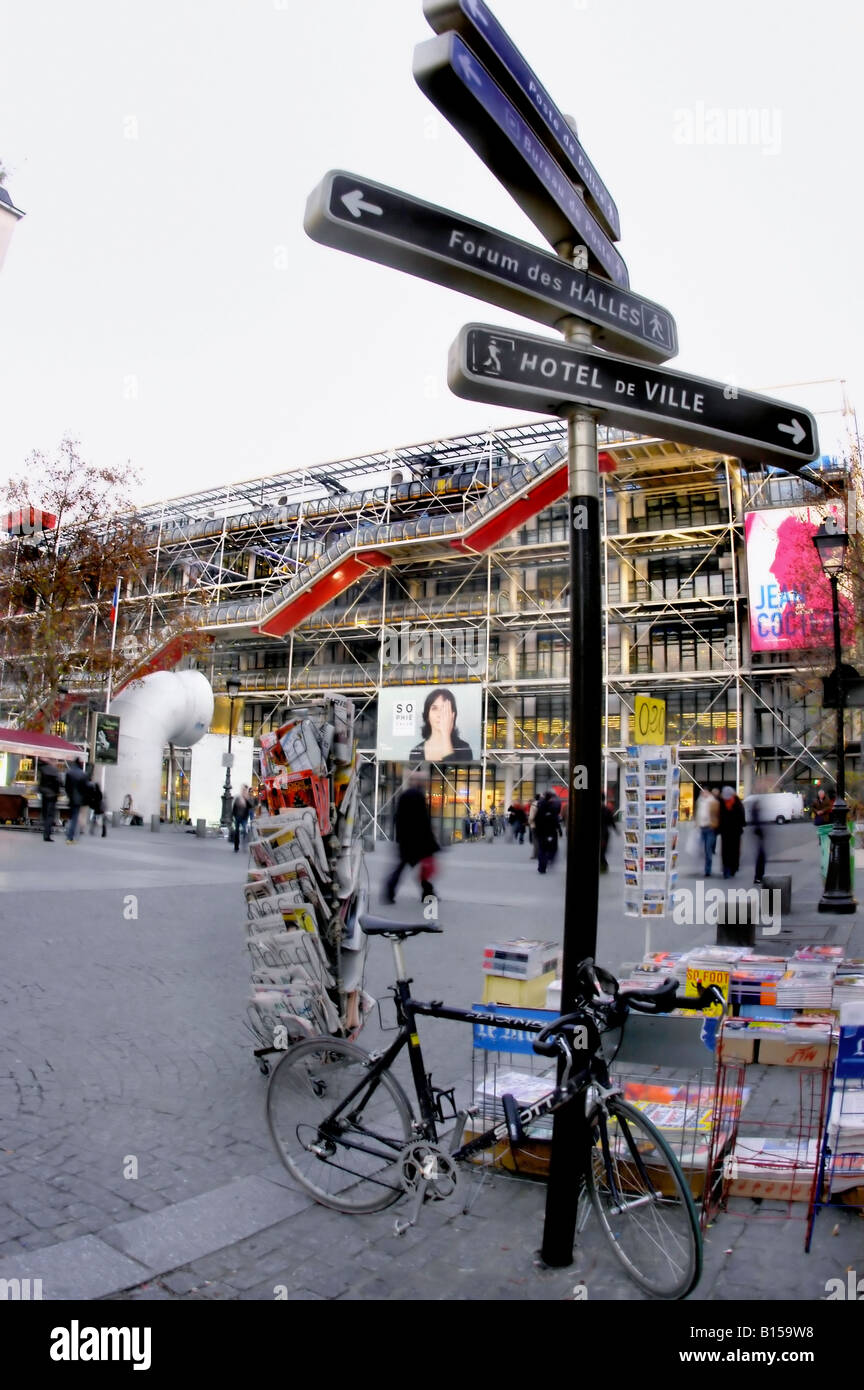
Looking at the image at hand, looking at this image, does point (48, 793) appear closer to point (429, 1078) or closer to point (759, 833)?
point (759, 833)

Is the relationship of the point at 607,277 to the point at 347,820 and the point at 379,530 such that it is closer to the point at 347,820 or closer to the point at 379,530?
the point at 347,820

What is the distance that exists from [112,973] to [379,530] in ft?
105

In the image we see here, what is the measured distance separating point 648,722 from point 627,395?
6.23m

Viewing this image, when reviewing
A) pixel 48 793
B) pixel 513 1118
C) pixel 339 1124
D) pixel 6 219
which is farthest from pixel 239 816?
pixel 513 1118

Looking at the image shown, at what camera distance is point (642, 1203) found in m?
3.16

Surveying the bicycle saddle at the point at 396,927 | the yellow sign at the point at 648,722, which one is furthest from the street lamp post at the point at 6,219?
the bicycle saddle at the point at 396,927

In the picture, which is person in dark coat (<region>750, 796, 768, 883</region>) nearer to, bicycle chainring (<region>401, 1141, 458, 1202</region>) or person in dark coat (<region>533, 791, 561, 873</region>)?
person in dark coat (<region>533, 791, 561, 873</region>)

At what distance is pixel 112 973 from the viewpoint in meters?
7.57

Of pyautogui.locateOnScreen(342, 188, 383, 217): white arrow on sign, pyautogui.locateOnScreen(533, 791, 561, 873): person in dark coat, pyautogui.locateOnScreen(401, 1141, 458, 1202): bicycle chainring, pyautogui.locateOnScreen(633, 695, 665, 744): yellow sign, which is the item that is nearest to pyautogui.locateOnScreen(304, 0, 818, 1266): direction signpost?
pyautogui.locateOnScreen(342, 188, 383, 217): white arrow on sign

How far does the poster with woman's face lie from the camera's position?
112ft

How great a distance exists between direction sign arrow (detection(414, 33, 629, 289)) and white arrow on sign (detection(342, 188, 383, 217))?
43 cm

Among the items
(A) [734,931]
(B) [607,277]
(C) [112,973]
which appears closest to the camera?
(B) [607,277]

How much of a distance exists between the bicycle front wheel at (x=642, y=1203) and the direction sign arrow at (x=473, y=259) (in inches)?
109
